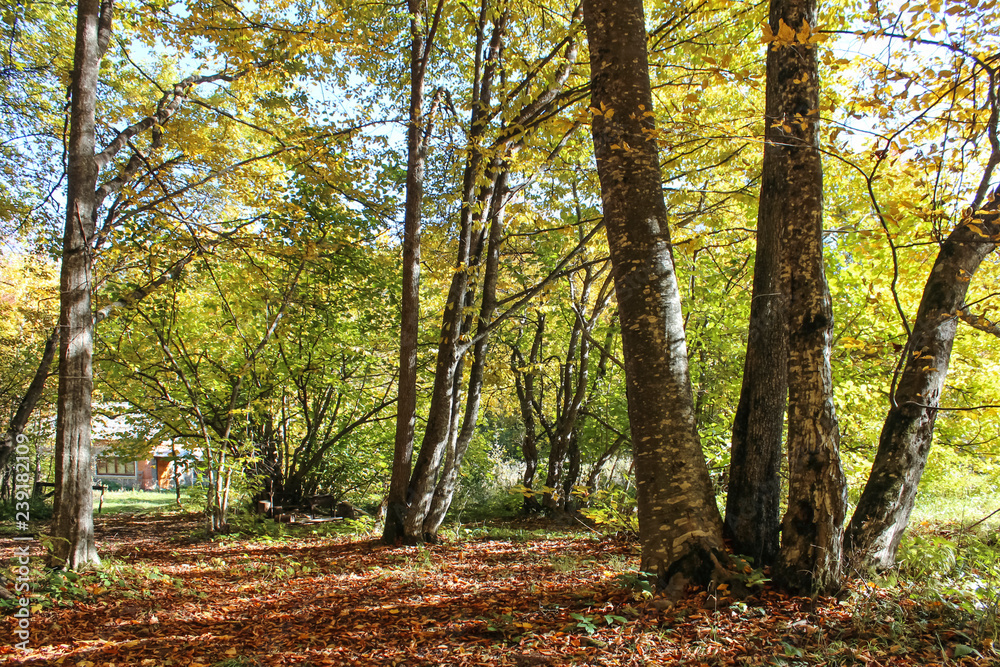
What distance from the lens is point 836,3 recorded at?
6121 mm

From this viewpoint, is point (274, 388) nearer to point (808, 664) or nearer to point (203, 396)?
point (203, 396)

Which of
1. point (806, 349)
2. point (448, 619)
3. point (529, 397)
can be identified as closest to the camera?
point (806, 349)

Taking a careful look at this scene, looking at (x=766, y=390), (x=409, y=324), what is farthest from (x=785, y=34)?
(x=409, y=324)

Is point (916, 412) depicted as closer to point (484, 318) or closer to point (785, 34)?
point (785, 34)

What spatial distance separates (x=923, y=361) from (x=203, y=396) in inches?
381

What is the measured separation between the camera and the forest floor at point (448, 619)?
7.98 feet

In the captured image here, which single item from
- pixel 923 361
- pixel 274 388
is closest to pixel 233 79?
pixel 274 388

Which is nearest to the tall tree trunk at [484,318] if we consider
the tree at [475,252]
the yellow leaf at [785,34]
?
the tree at [475,252]

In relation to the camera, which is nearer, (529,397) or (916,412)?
(916,412)

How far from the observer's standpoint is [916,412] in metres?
3.21

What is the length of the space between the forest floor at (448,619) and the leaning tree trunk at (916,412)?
0.31 m

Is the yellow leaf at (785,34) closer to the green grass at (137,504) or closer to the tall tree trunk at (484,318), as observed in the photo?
the tall tree trunk at (484,318)

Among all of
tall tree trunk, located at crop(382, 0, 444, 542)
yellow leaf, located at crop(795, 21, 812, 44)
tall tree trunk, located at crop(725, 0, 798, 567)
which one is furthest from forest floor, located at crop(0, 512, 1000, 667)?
yellow leaf, located at crop(795, 21, 812, 44)

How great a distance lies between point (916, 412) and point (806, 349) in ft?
3.07
